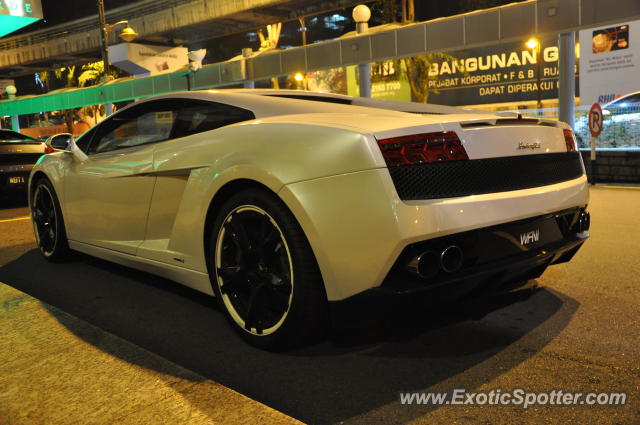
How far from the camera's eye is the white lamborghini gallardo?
7.78 feet

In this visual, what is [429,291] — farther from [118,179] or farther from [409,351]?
[118,179]

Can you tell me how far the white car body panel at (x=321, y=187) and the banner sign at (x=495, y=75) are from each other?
2402 cm

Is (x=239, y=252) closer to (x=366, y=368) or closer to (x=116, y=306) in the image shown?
(x=366, y=368)

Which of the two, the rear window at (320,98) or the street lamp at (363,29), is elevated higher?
the street lamp at (363,29)

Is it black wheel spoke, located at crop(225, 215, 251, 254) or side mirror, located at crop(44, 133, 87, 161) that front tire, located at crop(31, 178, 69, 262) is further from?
black wheel spoke, located at crop(225, 215, 251, 254)

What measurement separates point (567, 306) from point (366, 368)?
1.39 metres

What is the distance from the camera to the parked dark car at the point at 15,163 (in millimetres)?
9258

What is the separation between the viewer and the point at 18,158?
Result: 9.38 meters

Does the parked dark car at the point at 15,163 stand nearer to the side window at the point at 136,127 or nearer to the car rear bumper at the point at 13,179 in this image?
the car rear bumper at the point at 13,179

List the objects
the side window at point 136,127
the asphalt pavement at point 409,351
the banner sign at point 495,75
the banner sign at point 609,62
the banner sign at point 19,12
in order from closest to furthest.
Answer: the asphalt pavement at point 409,351, the side window at point 136,127, the banner sign at point 609,62, the banner sign at point 495,75, the banner sign at point 19,12

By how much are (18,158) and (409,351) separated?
337 inches

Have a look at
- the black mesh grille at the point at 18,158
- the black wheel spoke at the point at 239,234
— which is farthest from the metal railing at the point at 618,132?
the black mesh grille at the point at 18,158

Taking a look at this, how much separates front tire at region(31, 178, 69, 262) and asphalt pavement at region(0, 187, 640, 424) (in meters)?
0.65

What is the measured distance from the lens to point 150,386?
247cm
